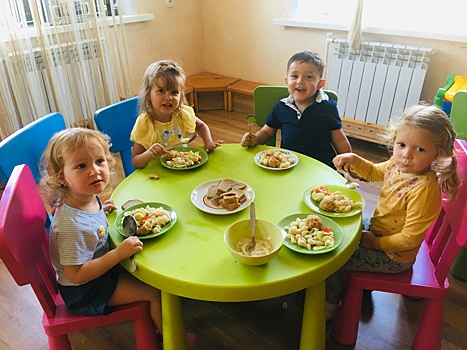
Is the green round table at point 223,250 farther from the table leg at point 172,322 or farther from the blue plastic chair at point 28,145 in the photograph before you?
the blue plastic chair at point 28,145

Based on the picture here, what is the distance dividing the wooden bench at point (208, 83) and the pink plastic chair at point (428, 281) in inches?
107

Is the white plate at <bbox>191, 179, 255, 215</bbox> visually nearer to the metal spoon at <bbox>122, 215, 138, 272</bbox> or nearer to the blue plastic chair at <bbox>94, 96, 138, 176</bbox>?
the metal spoon at <bbox>122, 215, 138, 272</bbox>

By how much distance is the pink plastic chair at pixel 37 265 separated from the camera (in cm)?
101

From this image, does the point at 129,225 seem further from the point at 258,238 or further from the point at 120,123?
the point at 120,123

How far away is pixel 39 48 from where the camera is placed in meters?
2.66

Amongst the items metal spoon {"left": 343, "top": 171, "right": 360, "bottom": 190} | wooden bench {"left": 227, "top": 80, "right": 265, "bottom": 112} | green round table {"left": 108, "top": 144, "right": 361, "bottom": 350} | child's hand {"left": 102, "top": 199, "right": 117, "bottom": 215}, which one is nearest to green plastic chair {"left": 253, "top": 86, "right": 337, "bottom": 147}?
green round table {"left": 108, "top": 144, "right": 361, "bottom": 350}

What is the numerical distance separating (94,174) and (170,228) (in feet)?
0.91

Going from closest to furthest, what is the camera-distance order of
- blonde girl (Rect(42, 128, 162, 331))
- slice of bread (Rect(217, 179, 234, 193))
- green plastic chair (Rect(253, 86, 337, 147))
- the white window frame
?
1. blonde girl (Rect(42, 128, 162, 331))
2. slice of bread (Rect(217, 179, 234, 193))
3. green plastic chair (Rect(253, 86, 337, 147))
4. the white window frame

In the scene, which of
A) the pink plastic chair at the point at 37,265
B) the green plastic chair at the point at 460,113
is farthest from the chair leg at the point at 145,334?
the green plastic chair at the point at 460,113

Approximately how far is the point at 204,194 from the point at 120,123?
2.34ft

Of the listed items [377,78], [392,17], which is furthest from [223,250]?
[392,17]

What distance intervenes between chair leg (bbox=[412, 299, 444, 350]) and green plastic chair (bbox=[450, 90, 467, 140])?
830 mm

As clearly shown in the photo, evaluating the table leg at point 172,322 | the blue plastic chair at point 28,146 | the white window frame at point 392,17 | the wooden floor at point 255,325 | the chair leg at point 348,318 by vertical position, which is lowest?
the wooden floor at point 255,325

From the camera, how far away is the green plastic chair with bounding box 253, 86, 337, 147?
78.0 inches
